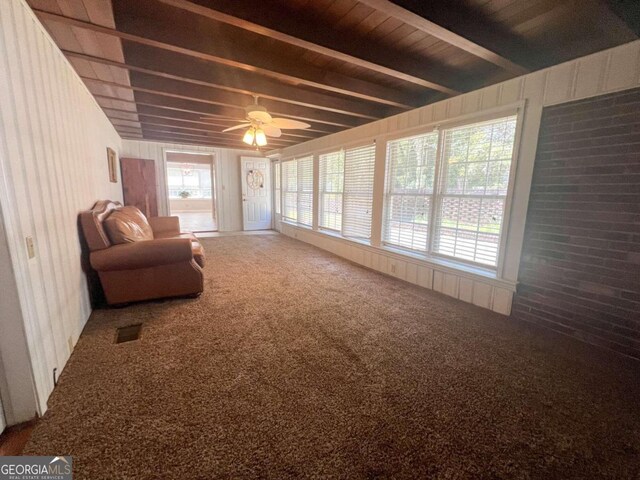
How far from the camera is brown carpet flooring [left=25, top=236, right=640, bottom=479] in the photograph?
3.90 ft

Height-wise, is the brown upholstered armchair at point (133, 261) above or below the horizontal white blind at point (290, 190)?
below

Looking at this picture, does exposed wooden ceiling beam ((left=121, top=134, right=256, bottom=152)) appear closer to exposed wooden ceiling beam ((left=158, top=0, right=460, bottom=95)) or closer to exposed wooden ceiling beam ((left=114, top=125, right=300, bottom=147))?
exposed wooden ceiling beam ((left=114, top=125, right=300, bottom=147))

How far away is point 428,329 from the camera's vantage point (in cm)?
237

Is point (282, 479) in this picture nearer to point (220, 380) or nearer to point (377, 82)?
point (220, 380)

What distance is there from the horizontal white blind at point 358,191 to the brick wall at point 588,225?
2.11 m

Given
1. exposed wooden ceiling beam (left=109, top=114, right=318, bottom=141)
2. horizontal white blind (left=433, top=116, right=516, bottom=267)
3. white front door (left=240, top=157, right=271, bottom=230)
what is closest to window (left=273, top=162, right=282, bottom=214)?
white front door (left=240, top=157, right=271, bottom=230)

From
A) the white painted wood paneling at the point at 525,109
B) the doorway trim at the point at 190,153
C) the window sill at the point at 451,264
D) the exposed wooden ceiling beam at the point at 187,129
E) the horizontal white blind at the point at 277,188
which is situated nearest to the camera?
the white painted wood paneling at the point at 525,109

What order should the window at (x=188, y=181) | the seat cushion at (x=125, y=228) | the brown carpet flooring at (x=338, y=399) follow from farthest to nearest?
the window at (x=188, y=181)
the seat cushion at (x=125, y=228)
the brown carpet flooring at (x=338, y=399)

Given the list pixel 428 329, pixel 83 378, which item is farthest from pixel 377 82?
pixel 83 378

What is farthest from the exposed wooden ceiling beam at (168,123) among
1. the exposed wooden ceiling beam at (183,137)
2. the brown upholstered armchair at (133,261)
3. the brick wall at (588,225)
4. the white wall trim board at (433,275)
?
the brick wall at (588,225)

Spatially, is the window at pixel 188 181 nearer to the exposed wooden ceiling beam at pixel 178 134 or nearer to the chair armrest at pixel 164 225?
the exposed wooden ceiling beam at pixel 178 134

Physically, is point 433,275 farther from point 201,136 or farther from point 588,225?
point 201,136

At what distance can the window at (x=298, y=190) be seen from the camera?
578 cm

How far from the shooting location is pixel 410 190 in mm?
3500
